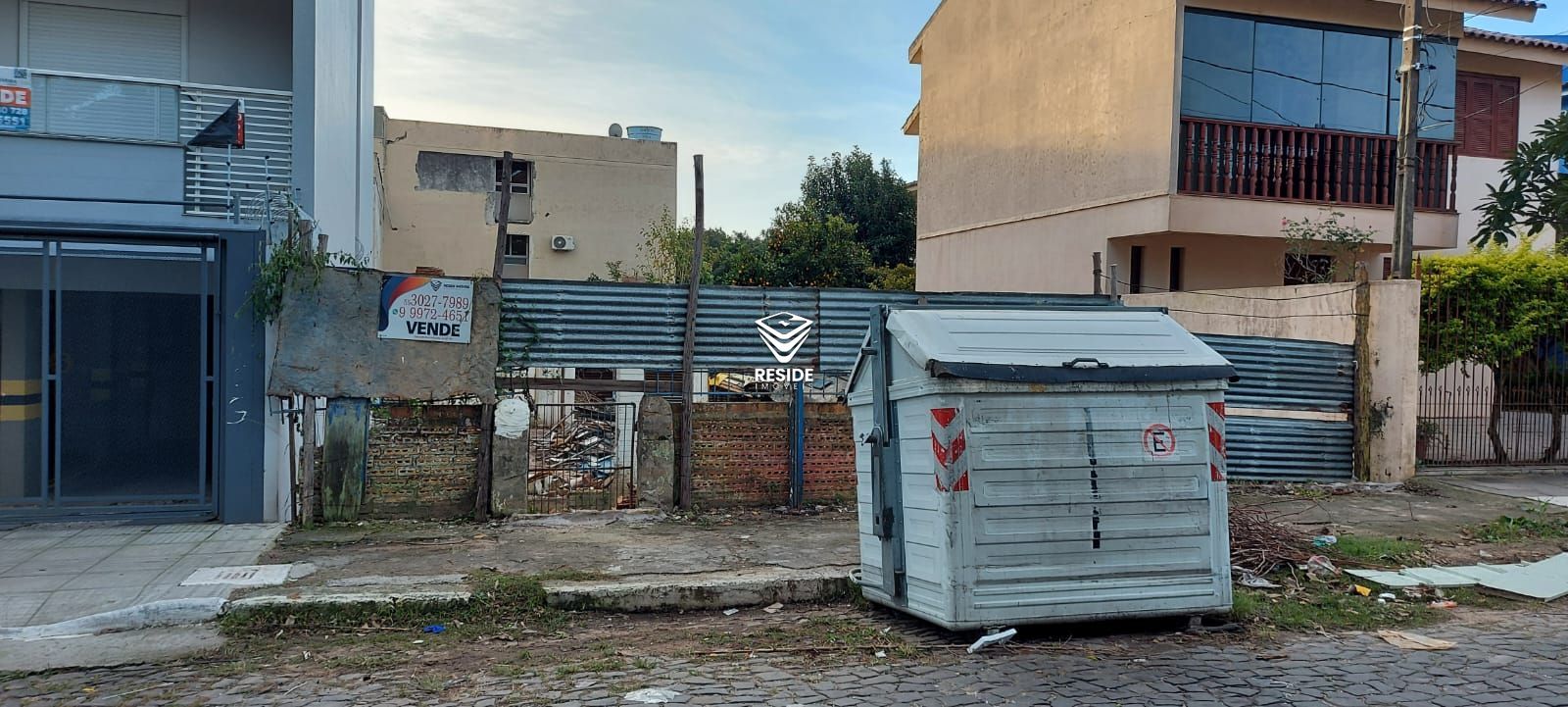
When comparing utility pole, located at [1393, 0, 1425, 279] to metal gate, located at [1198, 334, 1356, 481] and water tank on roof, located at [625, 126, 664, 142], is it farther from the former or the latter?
water tank on roof, located at [625, 126, 664, 142]

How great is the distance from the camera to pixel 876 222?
1308 inches

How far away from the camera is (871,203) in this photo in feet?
110

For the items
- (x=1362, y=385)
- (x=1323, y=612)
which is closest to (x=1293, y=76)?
(x=1362, y=385)

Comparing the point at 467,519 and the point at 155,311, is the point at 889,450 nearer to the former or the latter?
the point at 467,519

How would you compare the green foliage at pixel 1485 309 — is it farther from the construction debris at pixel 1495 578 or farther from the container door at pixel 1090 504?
the container door at pixel 1090 504

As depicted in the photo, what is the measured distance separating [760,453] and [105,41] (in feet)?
28.5

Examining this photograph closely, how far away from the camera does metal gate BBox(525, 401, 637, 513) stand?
9.45 m

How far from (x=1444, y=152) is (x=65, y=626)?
60.7 ft

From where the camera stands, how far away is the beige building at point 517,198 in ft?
97.1

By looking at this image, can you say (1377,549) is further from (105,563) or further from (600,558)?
(105,563)

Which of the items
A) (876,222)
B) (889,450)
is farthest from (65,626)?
(876,222)

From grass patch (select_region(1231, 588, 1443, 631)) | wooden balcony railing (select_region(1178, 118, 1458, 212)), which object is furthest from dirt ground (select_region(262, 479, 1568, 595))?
wooden balcony railing (select_region(1178, 118, 1458, 212))

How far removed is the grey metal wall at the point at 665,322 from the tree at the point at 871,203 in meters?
22.5

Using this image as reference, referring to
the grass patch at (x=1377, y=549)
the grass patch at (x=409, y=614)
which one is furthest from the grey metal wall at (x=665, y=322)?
the grass patch at (x=1377, y=549)
